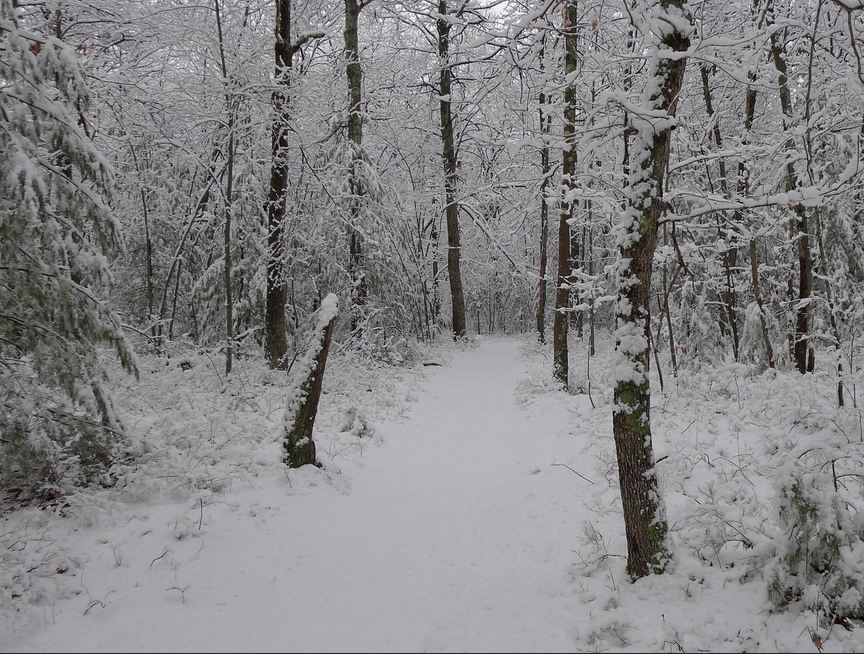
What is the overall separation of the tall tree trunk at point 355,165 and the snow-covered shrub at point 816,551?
10104 mm

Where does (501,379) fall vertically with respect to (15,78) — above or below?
below

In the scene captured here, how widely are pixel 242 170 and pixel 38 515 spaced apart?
827 cm

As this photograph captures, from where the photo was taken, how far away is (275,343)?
11.0 metres

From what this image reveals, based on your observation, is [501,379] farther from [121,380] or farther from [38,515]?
[38,515]

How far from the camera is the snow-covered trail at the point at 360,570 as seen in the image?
330cm

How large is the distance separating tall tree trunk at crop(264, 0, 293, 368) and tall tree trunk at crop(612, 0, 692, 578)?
7.94m

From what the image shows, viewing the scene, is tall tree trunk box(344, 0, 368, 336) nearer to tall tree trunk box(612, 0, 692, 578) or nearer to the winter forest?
the winter forest

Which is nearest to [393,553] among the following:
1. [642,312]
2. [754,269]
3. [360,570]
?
[360,570]

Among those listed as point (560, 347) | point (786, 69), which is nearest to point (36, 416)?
point (560, 347)

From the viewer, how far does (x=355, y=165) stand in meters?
12.8

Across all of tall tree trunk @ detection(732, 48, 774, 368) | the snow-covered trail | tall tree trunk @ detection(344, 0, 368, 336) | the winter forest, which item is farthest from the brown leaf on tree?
tall tree trunk @ detection(344, 0, 368, 336)

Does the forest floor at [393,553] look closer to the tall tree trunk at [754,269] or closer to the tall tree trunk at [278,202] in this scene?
the tall tree trunk at [754,269]

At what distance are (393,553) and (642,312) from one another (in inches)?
119

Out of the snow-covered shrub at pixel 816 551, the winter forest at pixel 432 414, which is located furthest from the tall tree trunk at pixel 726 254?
the snow-covered shrub at pixel 816 551
